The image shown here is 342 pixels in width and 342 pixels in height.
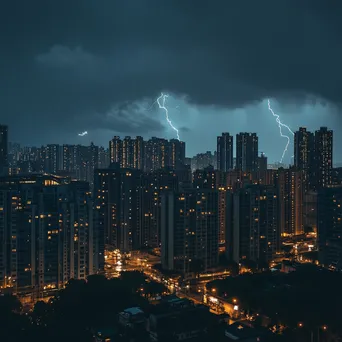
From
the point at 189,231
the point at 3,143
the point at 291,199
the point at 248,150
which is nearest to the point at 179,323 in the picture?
the point at 189,231

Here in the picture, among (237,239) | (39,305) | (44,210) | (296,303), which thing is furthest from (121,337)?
(237,239)

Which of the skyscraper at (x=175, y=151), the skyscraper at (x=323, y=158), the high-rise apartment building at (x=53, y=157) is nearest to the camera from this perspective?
the skyscraper at (x=323, y=158)

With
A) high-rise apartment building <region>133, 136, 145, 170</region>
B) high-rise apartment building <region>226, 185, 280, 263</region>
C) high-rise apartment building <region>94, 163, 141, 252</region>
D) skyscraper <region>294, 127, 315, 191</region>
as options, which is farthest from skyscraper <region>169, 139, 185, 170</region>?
high-rise apartment building <region>226, 185, 280, 263</region>

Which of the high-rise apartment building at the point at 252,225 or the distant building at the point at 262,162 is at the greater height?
the distant building at the point at 262,162

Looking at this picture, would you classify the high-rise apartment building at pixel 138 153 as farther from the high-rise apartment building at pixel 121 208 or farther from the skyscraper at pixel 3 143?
the high-rise apartment building at pixel 121 208

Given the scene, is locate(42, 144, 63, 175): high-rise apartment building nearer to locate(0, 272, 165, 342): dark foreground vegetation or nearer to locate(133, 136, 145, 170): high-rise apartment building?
locate(133, 136, 145, 170): high-rise apartment building

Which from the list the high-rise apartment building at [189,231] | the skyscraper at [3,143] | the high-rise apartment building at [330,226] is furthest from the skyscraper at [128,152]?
the high-rise apartment building at [330,226]

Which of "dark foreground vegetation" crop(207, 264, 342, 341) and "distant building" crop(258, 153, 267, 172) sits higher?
"distant building" crop(258, 153, 267, 172)
